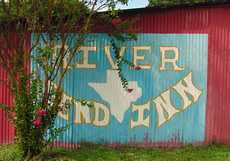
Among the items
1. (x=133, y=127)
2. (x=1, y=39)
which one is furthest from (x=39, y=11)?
(x=133, y=127)

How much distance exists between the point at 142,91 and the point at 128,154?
161 cm

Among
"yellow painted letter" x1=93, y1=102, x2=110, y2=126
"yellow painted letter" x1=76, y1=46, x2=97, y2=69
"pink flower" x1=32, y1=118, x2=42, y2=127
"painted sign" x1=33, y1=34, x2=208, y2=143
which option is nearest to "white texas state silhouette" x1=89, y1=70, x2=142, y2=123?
"painted sign" x1=33, y1=34, x2=208, y2=143

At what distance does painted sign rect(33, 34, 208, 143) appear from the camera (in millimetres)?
11961

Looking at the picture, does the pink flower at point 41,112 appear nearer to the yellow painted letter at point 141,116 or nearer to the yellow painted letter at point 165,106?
the yellow painted letter at point 141,116

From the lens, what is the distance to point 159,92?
1202 cm

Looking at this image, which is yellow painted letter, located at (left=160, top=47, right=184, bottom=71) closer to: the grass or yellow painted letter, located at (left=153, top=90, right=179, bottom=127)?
yellow painted letter, located at (left=153, top=90, right=179, bottom=127)

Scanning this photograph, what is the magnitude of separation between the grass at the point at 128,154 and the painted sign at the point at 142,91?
40cm

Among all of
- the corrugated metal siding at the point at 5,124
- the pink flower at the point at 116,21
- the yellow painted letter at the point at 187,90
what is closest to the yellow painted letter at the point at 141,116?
the yellow painted letter at the point at 187,90

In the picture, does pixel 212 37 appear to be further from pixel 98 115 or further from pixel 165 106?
pixel 98 115

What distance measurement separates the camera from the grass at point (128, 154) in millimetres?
10688

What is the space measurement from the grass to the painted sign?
398 mm

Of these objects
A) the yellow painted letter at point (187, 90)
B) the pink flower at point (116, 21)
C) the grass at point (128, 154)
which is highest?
the pink flower at point (116, 21)

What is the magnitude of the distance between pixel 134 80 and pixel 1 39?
123 inches

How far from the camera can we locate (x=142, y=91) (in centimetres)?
1202
